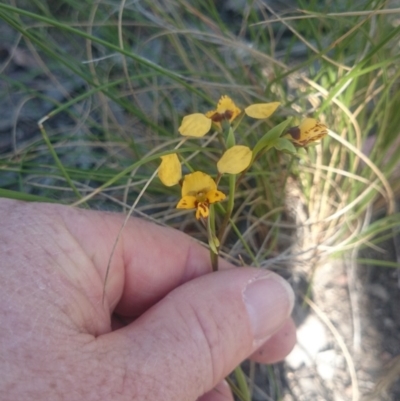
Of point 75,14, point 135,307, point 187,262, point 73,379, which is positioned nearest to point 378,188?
point 187,262

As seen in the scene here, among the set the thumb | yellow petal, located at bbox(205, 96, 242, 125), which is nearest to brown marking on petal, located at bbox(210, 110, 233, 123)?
yellow petal, located at bbox(205, 96, 242, 125)

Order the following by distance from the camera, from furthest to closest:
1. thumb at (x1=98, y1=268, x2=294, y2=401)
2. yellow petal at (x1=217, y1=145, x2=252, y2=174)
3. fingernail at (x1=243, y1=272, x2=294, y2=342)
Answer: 1. fingernail at (x1=243, y1=272, x2=294, y2=342)
2. thumb at (x1=98, y1=268, x2=294, y2=401)
3. yellow petal at (x1=217, y1=145, x2=252, y2=174)

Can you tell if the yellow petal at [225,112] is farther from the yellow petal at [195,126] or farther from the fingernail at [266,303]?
the fingernail at [266,303]

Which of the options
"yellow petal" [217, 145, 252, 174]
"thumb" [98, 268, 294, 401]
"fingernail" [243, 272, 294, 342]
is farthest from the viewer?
"fingernail" [243, 272, 294, 342]

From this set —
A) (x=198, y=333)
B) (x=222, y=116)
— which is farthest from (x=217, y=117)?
(x=198, y=333)

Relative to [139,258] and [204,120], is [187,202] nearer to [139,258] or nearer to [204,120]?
[204,120]

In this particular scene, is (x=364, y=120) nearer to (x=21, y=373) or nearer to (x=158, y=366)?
(x=158, y=366)

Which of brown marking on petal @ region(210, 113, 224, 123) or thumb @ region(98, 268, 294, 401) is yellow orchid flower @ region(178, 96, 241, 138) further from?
thumb @ region(98, 268, 294, 401)
